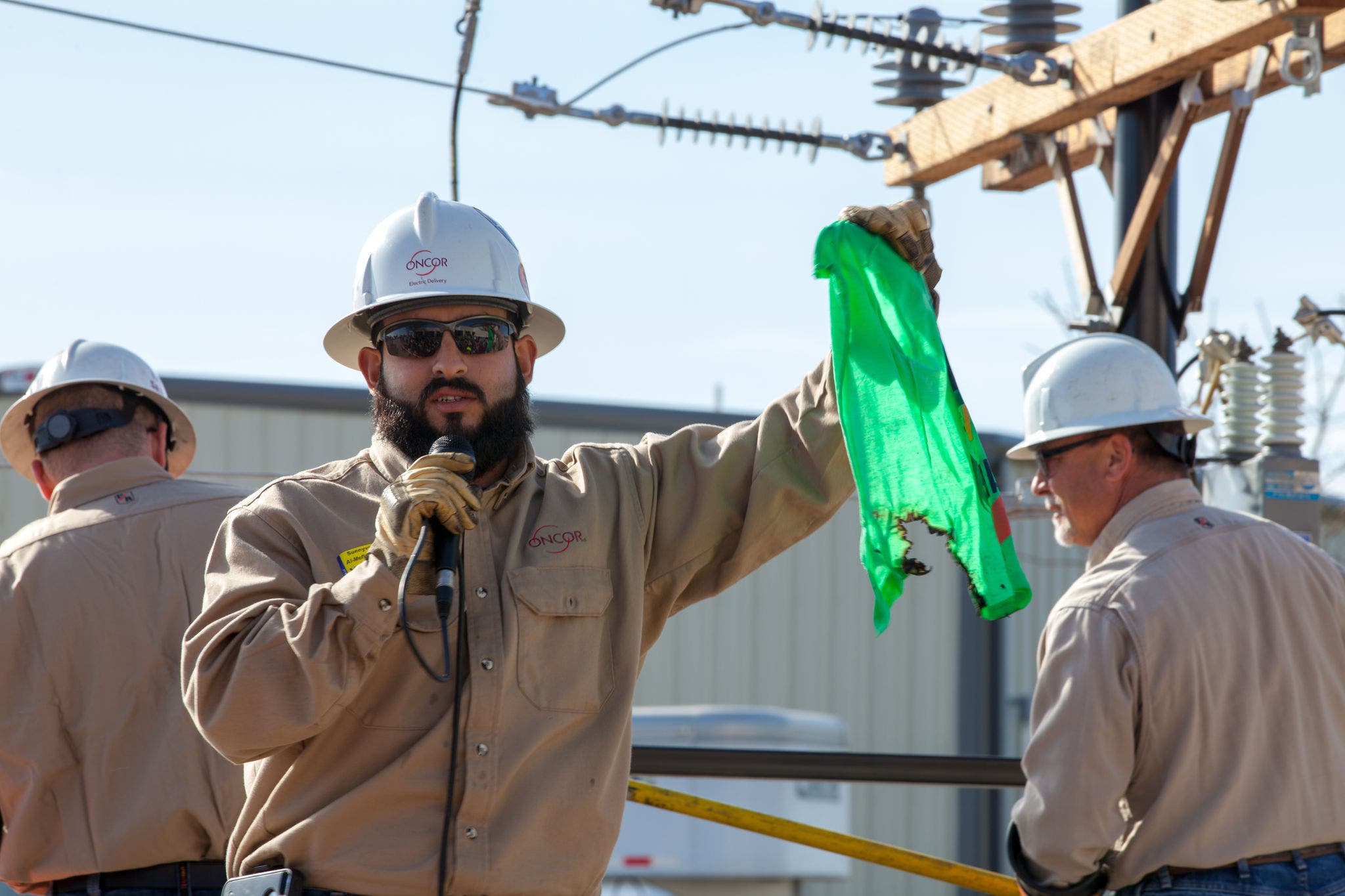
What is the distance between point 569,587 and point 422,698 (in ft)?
1.11

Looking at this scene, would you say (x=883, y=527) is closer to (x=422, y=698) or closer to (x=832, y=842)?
(x=422, y=698)

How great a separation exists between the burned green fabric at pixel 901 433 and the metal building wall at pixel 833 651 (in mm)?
8403

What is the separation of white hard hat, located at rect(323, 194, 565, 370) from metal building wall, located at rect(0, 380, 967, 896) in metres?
8.20

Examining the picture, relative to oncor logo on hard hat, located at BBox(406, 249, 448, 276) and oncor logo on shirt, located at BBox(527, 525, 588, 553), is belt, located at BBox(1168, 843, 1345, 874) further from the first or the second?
oncor logo on hard hat, located at BBox(406, 249, 448, 276)

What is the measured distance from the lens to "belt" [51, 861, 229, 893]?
4016mm

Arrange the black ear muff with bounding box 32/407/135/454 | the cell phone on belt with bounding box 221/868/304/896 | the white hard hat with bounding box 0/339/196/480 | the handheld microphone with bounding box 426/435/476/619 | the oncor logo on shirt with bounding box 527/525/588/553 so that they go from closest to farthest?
the handheld microphone with bounding box 426/435/476/619, the cell phone on belt with bounding box 221/868/304/896, the oncor logo on shirt with bounding box 527/525/588/553, the black ear muff with bounding box 32/407/135/454, the white hard hat with bounding box 0/339/196/480

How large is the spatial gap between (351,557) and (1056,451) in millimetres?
1684

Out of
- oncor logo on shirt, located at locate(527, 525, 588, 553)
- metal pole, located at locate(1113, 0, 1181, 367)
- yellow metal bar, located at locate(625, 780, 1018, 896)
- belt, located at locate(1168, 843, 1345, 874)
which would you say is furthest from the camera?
metal pole, located at locate(1113, 0, 1181, 367)

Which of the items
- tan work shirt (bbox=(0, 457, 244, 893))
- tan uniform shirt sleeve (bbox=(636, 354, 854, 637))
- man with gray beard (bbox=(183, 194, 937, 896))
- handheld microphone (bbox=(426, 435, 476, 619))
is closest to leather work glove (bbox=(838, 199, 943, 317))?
man with gray beard (bbox=(183, 194, 937, 896))

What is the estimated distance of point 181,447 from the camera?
16.1 feet

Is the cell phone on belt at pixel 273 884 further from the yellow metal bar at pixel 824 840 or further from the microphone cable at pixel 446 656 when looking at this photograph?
the yellow metal bar at pixel 824 840

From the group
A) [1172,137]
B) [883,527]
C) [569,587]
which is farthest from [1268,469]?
[569,587]

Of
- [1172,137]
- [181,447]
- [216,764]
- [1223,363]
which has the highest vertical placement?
[1172,137]

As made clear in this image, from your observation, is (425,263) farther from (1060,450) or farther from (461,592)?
(1060,450)
